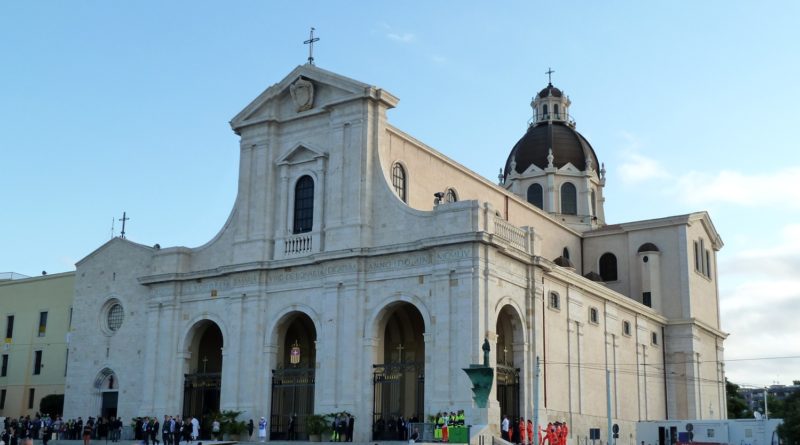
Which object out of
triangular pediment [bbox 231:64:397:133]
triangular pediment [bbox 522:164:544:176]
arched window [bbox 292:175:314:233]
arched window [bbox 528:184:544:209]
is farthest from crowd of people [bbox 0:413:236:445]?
triangular pediment [bbox 522:164:544:176]

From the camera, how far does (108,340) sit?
4744 centimetres

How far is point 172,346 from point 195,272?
11.4ft

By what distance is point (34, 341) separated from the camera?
54.2 meters

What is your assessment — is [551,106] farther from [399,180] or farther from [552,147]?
[399,180]

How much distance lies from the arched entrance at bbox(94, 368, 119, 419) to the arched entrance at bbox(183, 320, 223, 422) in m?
4.43

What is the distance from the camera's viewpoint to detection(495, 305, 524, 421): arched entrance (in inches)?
1547

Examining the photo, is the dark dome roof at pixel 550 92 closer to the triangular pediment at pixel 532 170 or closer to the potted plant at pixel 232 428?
the triangular pediment at pixel 532 170

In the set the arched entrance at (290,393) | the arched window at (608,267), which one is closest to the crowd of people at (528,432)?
the arched entrance at (290,393)

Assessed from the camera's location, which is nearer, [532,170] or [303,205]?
[303,205]

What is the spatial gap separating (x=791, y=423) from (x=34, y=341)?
38.6 m

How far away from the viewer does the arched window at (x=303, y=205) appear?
4281cm

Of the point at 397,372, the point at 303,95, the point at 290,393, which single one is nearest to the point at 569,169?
the point at 303,95

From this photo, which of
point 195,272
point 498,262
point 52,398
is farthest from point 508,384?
point 52,398

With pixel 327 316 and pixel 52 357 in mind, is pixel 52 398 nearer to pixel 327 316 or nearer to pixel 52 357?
pixel 52 357
